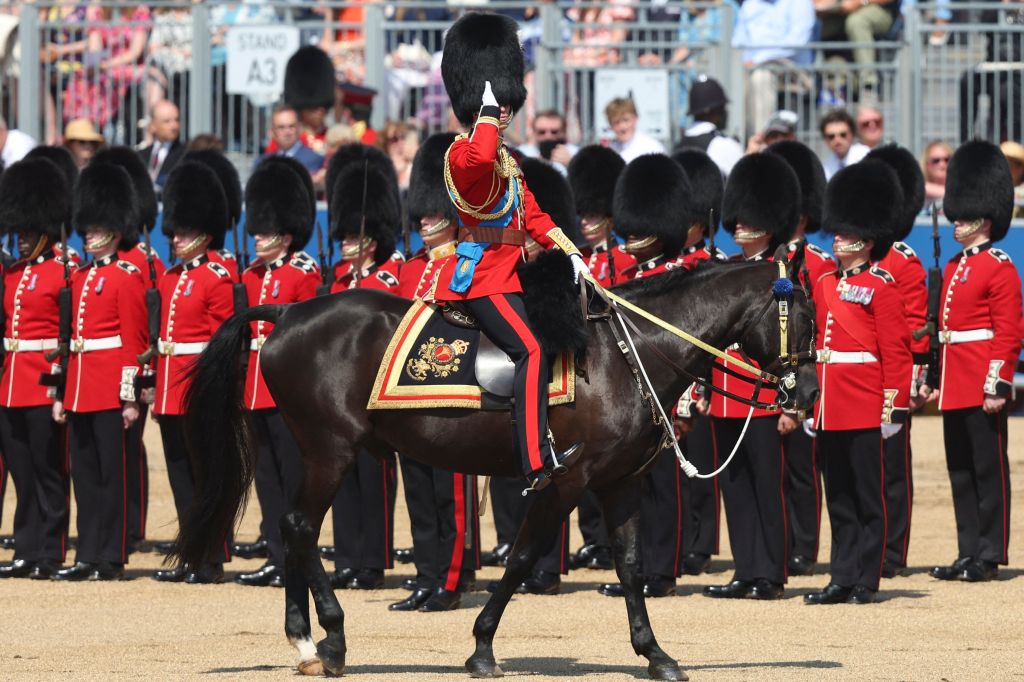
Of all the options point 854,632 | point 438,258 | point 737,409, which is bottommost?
point 854,632

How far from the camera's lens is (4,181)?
434 inches

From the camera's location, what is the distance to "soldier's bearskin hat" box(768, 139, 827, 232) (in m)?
11.1

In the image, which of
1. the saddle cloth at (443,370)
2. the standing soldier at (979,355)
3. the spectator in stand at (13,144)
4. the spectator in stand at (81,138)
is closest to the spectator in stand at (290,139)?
the spectator in stand at (81,138)

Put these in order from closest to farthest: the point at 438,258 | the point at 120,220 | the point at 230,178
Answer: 1. the point at 438,258
2. the point at 120,220
3. the point at 230,178

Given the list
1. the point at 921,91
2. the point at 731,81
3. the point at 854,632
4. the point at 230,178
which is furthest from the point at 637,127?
the point at 854,632

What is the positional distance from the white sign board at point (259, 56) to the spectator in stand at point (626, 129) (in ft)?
7.62

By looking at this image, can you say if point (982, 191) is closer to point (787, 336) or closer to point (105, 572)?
point (787, 336)

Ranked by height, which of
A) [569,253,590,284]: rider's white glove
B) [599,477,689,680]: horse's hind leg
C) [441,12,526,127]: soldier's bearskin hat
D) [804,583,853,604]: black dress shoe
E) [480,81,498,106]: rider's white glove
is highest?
[441,12,526,127]: soldier's bearskin hat

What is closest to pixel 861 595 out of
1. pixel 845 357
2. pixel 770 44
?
pixel 845 357

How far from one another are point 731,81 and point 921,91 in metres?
1.23

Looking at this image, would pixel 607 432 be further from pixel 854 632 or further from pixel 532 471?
pixel 854 632

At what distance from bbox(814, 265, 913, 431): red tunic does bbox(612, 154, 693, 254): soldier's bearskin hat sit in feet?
2.77

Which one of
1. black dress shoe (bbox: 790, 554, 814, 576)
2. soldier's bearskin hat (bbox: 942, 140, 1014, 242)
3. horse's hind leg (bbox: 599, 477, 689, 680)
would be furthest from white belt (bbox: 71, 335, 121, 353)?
soldier's bearskin hat (bbox: 942, 140, 1014, 242)

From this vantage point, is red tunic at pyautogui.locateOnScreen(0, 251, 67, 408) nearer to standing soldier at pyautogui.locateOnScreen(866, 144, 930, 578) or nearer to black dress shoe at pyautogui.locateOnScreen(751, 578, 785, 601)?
black dress shoe at pyautogui.locateOnScreen(751, 578, 785, 601)
